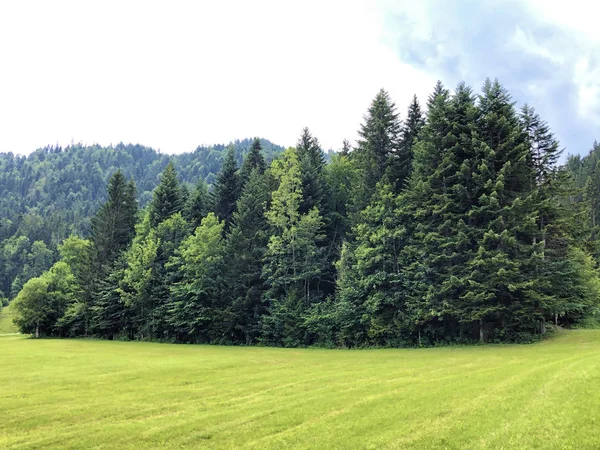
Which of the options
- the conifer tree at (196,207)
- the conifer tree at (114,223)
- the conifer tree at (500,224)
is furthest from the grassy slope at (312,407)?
the conifer tree at (114,223)

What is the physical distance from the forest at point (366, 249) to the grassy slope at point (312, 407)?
1464 centimetres

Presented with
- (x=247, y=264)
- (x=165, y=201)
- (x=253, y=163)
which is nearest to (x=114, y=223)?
(x=165, y=201)

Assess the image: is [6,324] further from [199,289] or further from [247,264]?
[247,264]

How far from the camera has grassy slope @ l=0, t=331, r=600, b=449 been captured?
→ 34.6 ft

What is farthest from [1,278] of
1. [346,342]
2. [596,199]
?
[596,199]

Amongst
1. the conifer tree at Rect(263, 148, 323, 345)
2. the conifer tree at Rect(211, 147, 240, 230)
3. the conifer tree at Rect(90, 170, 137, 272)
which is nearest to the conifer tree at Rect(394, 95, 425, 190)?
the conifer tree at Rect(263, 148, 323, 345)

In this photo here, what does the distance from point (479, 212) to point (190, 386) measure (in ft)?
87.9

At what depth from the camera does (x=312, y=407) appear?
13805 mm

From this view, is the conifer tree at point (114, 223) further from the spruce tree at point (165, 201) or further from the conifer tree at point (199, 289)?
the conifer tree at point (199, 289)

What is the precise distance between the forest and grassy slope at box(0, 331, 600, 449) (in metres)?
14.6

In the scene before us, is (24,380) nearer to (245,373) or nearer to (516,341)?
(245,373)

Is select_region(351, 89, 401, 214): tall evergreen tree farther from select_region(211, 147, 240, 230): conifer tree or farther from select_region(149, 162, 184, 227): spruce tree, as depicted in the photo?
select_region(149, 162, 184, 227): spruce tree

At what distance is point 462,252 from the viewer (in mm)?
36062

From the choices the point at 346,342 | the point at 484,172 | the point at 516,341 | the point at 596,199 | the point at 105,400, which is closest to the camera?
the point at 105,400
